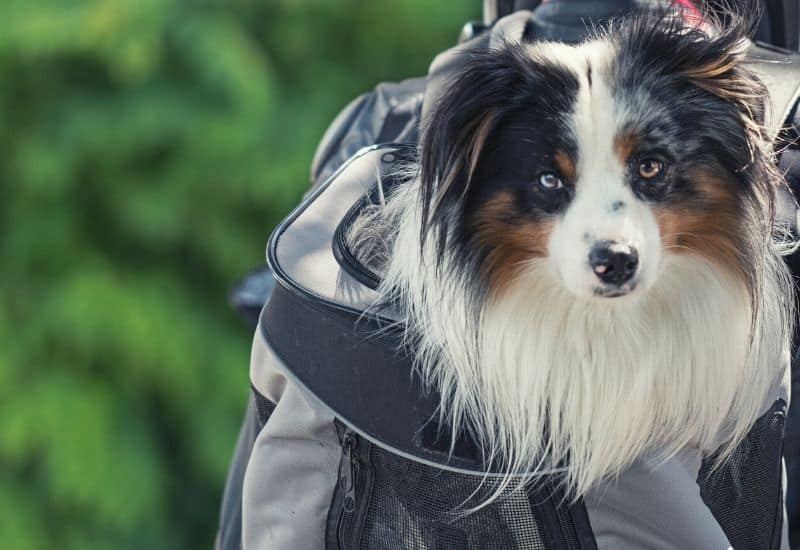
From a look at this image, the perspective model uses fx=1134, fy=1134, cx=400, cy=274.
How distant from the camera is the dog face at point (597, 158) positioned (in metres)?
1.39

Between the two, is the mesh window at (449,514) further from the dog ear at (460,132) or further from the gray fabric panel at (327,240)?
the dog ear at (460,132)

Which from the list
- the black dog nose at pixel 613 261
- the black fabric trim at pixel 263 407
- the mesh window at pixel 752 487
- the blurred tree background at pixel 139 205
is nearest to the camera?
the black dog nose at pixel 613 261

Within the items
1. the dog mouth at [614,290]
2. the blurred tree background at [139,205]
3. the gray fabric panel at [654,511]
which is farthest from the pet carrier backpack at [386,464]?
the blurred tree background at [139,205]

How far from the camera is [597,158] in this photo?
1.39 m

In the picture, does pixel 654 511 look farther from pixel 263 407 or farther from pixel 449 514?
pixel 263 407

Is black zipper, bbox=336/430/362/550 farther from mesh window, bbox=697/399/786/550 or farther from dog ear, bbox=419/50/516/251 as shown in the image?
mesh window, bbox=697/399/786/550

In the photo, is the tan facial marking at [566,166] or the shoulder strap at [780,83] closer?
the tan facial marking at [566,166]

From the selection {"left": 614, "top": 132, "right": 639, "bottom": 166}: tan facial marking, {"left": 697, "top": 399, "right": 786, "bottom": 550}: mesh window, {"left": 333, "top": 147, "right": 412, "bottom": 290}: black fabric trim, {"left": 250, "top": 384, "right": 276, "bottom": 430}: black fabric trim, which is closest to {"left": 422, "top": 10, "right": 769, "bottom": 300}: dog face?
{"left": 614, "top": 132, "right": 639, "bottom": 166}: tan facial marking

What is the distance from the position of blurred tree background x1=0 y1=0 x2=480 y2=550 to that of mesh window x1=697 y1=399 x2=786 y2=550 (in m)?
1.78

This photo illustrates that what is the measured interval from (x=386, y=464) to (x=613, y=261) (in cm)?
41

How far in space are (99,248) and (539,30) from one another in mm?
1754

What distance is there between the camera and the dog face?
1.39 m

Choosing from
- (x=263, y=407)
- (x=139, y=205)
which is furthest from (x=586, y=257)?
(x=139, y=205)

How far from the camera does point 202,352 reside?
10.7ft
